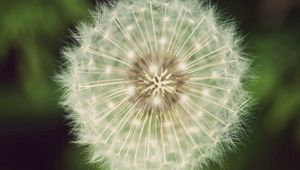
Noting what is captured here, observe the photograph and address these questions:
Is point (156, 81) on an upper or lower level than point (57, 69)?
lower

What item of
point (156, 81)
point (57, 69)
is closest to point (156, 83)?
point (156, 81)

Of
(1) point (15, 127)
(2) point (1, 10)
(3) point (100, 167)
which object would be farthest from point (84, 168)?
(2) point (1, 10)

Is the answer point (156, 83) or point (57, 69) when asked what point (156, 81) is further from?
point (57, 69)

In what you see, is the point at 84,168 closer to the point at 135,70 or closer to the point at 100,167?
the point at 100,167

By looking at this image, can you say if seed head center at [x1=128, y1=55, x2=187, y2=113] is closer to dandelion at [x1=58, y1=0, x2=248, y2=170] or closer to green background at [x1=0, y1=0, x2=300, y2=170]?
dandelion at [x1=58, y1=0, x2=248, y2=170]

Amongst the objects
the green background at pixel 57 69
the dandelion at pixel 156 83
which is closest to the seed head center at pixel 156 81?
the dandelion at pixel 156 83

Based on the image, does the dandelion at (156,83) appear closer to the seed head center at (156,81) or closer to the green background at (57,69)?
the seed head center at (156,81)
